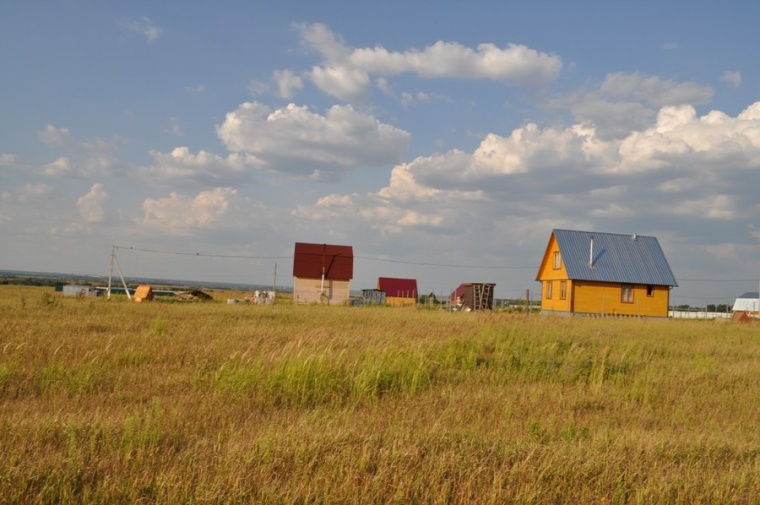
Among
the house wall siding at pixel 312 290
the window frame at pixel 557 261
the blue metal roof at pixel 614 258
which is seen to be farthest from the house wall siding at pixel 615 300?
the house wall siding at pixel 312 290

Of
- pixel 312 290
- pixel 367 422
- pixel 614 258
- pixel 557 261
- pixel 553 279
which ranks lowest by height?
pixel 367 422

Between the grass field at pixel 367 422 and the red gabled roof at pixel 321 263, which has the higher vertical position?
the red gabled roof at pixel 321 263

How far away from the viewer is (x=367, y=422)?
656 cm

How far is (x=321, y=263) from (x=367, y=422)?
46.7 metres

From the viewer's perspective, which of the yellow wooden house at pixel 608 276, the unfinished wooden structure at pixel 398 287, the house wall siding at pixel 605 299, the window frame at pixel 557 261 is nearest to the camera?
the house wall siding at pixel 605 299

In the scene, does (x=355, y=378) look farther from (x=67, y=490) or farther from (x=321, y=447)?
(x=67, y=490)

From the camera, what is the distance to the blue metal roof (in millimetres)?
40344

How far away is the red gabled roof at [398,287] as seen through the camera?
236 ft

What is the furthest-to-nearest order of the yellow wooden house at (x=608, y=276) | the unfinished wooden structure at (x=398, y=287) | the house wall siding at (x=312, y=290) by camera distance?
1. the unfinished wooden structure at (x=398, y=287)
2. the house wall siding at (x=312, y=290)
3. the yellow wooden house at (x=608, y=276)

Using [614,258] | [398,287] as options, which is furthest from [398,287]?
[614,258]

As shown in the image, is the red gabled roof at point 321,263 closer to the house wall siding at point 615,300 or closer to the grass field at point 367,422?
the house wall siding at point 615,300

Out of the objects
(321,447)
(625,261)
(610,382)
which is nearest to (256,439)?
(321,447)

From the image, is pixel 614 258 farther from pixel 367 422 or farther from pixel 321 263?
pixel 367 422

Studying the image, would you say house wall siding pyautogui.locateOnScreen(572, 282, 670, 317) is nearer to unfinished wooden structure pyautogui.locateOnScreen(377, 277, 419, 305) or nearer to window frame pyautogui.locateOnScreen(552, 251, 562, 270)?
window frame pyautogui.locateOnScreen(552, 251, 562, 270)
